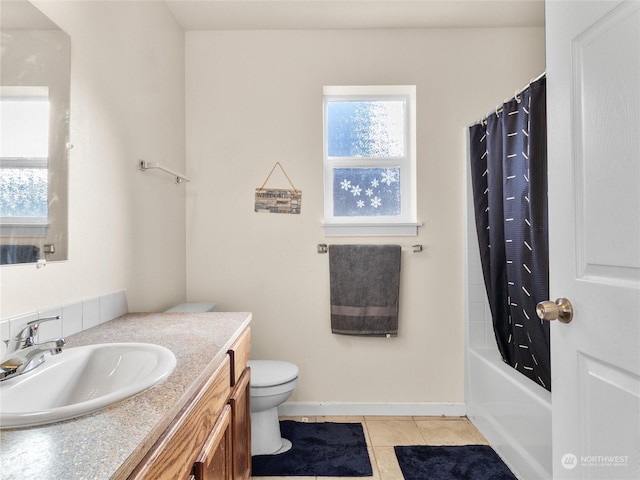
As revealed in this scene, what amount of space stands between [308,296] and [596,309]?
1.62 m

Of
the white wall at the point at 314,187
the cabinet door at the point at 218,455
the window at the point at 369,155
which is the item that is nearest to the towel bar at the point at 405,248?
the white wall at the point at 314,187

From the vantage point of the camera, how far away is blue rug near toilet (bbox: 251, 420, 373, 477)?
5.47ft

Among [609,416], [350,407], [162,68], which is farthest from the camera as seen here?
[350,407]

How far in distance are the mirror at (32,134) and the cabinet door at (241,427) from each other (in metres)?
0.75

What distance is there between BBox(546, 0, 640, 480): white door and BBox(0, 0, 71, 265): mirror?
1459 mm

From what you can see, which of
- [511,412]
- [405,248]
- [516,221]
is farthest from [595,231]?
[405,248]

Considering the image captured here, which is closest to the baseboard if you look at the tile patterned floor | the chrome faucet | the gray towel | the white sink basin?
the tile patterned floor

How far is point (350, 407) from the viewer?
2.23 metres

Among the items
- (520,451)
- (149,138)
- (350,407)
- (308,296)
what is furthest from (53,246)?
A: (520,451)

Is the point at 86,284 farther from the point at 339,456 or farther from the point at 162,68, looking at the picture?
the point at 339,456

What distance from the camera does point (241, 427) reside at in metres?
1.36

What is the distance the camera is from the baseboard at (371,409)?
7.31ft

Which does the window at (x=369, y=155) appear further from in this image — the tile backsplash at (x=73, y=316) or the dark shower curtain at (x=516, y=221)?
the tile backsplash at (x=73, y=316)

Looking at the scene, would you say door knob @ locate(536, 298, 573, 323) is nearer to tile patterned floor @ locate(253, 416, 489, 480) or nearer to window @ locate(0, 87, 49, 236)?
tile patterned floor @ locate(253, 416, 489, 480)
